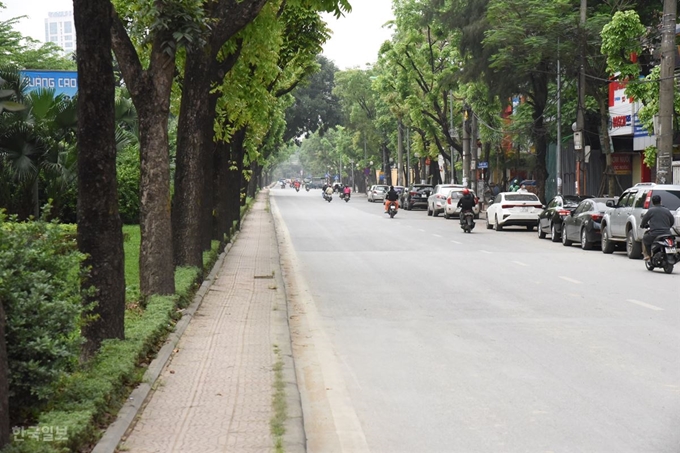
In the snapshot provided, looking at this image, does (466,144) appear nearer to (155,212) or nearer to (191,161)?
(191,161)

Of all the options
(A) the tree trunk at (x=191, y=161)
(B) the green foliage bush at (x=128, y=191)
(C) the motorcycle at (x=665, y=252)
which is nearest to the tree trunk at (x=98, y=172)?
(A) the tree trunk at (x=191, y=161)

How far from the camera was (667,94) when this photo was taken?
92.5ft

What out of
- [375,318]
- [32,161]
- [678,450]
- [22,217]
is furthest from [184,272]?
[678,450]

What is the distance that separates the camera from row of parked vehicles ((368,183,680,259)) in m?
24.5

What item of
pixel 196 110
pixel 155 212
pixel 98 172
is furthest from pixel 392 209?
pixel 98 172

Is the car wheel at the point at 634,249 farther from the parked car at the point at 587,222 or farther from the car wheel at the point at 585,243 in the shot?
the car wheel at the point at 585,243

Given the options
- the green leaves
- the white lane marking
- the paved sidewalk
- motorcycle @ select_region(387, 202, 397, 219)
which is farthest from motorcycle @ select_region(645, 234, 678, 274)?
motorcycle @ select_region(387, 202, 397, 219)

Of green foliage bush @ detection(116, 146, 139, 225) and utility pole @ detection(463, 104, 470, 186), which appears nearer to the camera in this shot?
green foliage bush @ detection(116, 146, 139, 225)

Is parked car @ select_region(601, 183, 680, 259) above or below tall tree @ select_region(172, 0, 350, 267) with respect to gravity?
below

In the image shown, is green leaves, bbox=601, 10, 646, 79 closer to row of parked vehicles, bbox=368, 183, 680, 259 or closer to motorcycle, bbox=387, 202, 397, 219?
row of parked vehicles, bbox=368, 183, 680, 259

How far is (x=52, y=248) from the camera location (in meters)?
7.50

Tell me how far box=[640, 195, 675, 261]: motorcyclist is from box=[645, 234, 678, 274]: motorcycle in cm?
16

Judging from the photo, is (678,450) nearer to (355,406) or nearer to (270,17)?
(355,406)

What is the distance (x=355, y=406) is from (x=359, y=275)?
12185 millimetres
